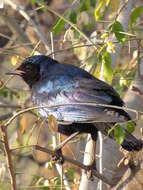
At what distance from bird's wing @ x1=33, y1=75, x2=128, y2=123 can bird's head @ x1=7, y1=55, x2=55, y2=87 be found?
0.34 metres

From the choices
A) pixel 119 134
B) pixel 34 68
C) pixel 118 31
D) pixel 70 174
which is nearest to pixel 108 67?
pixel 118 31

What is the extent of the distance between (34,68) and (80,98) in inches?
37.9

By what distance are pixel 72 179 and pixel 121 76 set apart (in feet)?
3.54

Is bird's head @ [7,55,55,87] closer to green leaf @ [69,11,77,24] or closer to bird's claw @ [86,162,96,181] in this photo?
green leaf @ [69,11,77,24]

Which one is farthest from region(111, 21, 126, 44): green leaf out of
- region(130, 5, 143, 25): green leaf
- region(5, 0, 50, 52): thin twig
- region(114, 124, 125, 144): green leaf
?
region(5, 0, 50, 52): thin twig

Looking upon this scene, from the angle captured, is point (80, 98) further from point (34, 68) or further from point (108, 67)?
point (34, 68)

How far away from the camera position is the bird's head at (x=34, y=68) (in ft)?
17.5

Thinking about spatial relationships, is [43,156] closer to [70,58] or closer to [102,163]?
[70,58]

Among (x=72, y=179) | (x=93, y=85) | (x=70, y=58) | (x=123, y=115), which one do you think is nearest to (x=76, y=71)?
(x=93, y=85)

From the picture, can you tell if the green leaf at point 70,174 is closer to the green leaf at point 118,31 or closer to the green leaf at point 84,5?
the green leaf at point 84,5

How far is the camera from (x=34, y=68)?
17.8 ft

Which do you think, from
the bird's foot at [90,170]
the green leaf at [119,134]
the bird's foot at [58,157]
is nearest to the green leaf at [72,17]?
the bird's foot at [58,157]

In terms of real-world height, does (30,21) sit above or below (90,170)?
above

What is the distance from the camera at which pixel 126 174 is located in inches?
157
